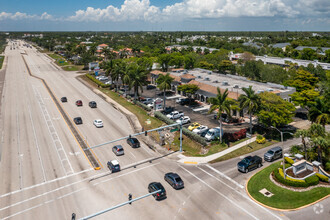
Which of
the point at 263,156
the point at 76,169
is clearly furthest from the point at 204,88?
the point at 76,169

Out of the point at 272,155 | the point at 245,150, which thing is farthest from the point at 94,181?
the point at 272,155

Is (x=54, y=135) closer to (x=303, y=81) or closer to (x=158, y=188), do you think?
(x=158, y=188)

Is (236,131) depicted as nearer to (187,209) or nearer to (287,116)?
(287,116)

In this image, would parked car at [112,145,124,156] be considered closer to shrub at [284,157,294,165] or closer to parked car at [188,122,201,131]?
parked car at [188,122,201,131]

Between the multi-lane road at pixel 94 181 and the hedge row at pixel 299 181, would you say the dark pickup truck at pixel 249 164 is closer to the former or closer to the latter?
the multi-lane road at pixel 94 181

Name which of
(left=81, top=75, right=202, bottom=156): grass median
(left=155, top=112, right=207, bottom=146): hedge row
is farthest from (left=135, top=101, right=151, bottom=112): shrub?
(left=155, top=112, right=207, bottom=146): hedge row

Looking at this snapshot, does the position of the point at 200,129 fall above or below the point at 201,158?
above
